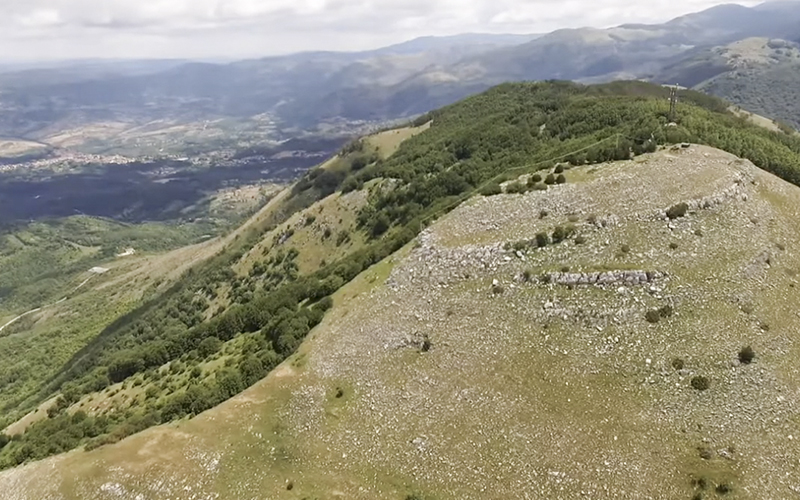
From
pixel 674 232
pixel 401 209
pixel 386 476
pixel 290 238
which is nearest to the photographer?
pixel 386 476

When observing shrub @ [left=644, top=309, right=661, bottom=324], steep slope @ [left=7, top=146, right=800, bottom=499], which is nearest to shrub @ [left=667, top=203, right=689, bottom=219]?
steep slope @ [left=7, top=146, right=800, bottom=499]

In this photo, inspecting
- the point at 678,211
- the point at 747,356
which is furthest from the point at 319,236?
the point at 747,356

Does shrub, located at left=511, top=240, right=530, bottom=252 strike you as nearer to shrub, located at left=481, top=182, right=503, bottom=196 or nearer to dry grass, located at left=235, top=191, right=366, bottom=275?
shrub, located at left=481, top=182, right=503, bottom=196

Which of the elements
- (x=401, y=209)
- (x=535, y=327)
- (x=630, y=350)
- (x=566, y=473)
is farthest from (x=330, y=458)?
(x=401, y=209)

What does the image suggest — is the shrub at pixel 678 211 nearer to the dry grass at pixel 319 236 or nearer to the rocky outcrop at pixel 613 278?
the rocky outcrop at pixel 613 278

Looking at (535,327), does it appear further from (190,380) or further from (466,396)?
(190,380)

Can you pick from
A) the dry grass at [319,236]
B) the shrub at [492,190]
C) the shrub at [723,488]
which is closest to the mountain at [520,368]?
the shrub at [723,488]
